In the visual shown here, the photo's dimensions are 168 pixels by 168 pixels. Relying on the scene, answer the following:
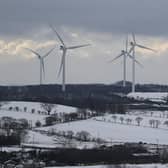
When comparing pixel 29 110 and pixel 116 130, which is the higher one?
pixel 29 110

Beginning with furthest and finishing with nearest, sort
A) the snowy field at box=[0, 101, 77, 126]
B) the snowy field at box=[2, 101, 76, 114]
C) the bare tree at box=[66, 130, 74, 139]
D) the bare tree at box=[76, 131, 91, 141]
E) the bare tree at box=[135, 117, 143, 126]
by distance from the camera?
1. the snowy field at box=[2, 101, 76, 114]
2. the snowy field at box=[0, 101, 77, 126]
3. the bare tree at box=[135, 117, 143, 126]
4. the bare tree at box=[66, 130, 74, 139]
5. the bare tree at box=[76, 131, 91, 141]

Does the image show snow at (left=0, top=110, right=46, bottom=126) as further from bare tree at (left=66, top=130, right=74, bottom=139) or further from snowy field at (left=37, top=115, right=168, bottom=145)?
bare tree at (left=66, top=130, right=74, bottom=139)

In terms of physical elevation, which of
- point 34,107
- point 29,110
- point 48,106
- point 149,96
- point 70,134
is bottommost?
point 70,134

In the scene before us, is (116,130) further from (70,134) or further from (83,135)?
(70,134)

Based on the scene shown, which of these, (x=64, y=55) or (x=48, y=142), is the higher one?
(x=64, y=55)

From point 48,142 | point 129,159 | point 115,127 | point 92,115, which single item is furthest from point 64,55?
point 129,159

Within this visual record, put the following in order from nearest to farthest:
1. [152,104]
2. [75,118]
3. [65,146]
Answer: [65,146]
[75,118]
[152,104]

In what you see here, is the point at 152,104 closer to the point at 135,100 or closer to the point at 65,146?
the point at 135,100

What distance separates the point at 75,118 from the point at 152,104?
157 ft

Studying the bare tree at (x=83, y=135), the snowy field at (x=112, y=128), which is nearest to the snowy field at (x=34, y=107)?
the snowy field at (x=112, y=128)

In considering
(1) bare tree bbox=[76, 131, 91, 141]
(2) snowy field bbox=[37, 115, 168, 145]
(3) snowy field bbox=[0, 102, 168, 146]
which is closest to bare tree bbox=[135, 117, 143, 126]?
(3) snowy field bbox=[0, 102, 168, 146]

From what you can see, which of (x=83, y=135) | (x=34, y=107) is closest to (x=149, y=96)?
(x=34, y=107)

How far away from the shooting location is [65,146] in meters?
79.8

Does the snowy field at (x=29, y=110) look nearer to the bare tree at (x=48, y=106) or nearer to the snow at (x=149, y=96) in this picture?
the bare tree at (x=48, y=106)
